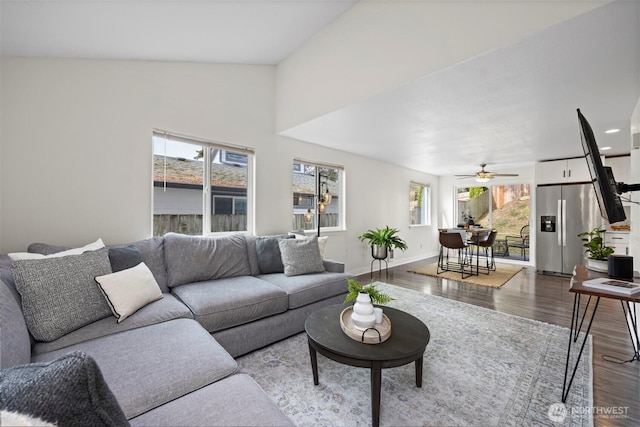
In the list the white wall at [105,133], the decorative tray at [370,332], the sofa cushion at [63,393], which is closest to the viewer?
the sofa cushion at [63,393]

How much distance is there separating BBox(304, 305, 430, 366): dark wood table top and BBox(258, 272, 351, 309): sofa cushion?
514 millimetres

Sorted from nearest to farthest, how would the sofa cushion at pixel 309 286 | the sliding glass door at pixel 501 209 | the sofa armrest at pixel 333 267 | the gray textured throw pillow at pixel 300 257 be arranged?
the sofa cushion at pixel 309 286 → the gray textured throw pillow at pixel 300 257 → the sofa armrest at pixel 333 267 → the sliding glass door at pixel 501 209

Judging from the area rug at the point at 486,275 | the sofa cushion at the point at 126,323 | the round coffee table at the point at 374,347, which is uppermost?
the sofa cushion at the point at 126,323

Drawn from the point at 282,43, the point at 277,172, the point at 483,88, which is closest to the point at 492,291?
the point at 483,88

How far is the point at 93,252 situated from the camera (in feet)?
6.01

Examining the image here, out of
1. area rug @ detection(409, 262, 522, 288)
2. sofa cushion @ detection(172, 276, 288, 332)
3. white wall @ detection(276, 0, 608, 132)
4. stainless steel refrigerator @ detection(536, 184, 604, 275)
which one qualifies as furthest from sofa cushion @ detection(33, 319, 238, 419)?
stainless steel refrigerator @ detection(536, 184, 604, 275)

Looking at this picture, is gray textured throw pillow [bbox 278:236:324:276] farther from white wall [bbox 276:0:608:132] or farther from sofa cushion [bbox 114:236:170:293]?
white wall [bbox 276:0:608:132]

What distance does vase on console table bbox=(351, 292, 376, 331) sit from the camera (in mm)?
1634

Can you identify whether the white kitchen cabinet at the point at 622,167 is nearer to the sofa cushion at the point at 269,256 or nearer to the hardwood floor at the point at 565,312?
the hardwood floor at the point at 565,312

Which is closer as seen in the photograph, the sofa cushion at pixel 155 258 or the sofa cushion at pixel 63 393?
the sofa cushion at pixel 63 393

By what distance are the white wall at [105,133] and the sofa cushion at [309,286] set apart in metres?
1.11

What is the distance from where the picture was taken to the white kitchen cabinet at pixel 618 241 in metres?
4.43

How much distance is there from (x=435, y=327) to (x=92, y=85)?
13.2 feet

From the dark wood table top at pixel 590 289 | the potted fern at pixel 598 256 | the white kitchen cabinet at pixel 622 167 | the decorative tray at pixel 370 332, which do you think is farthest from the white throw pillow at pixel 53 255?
the white kitchen cabinet at pixel 622 167
